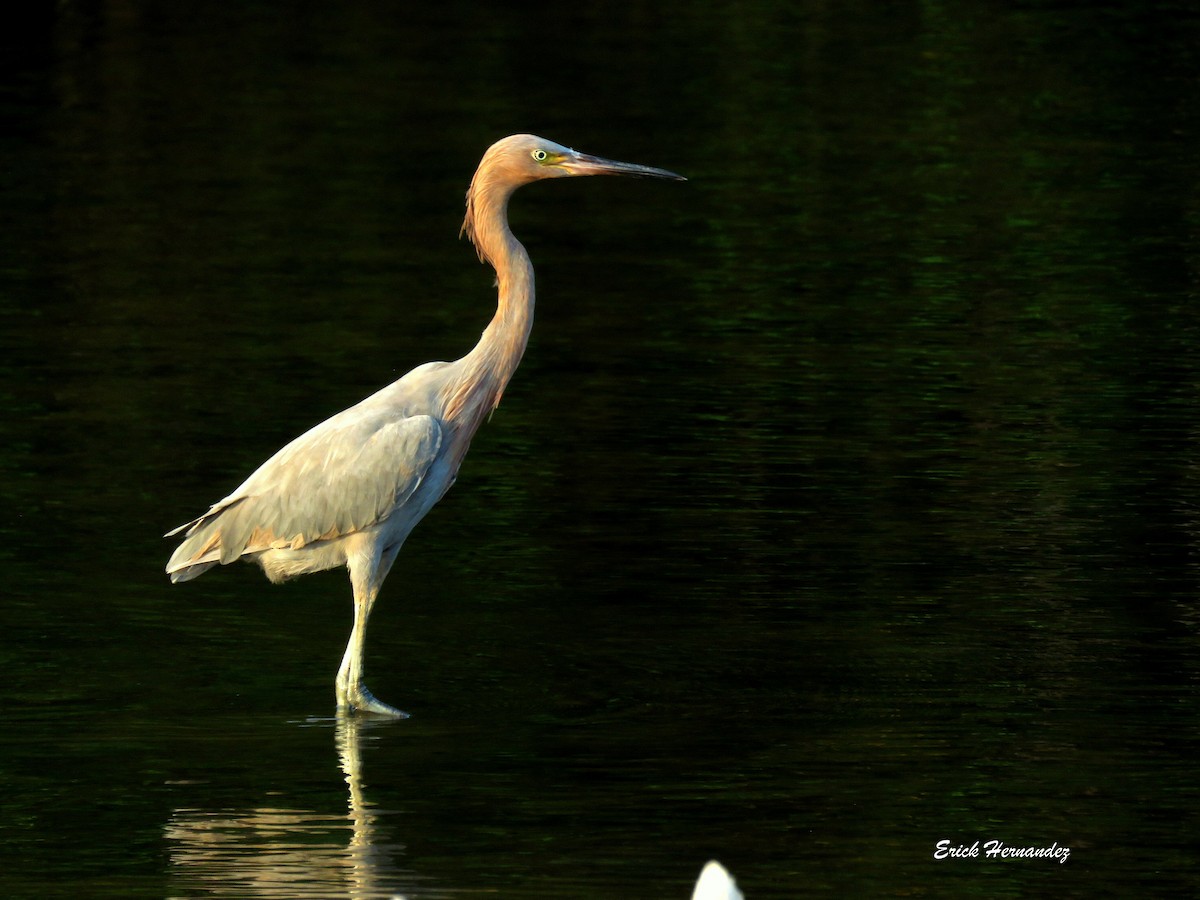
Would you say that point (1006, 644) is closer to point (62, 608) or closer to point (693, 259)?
point (62, 608)

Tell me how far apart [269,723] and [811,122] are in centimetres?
1663

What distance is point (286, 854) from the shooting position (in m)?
7.82

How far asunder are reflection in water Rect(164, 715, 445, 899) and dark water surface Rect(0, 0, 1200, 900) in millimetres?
24

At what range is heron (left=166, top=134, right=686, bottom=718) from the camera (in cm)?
971

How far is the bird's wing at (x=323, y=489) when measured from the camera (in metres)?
9.69

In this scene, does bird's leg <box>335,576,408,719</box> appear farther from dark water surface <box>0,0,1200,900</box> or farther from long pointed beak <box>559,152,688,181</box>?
long pointed beak <box>559,152,688,181</box>

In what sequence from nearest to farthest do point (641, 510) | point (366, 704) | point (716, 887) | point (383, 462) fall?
point (716, 887), point (366, 704), point (383, 462), point (641, 510)

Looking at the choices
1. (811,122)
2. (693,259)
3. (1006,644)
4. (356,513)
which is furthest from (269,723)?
(811,122)

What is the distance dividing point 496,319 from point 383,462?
873mm

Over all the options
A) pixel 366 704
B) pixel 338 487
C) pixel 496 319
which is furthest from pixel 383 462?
pixel 366 704

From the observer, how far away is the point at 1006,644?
9.95m

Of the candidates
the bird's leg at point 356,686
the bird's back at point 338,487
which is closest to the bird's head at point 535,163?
the bird's back at point 338,487
